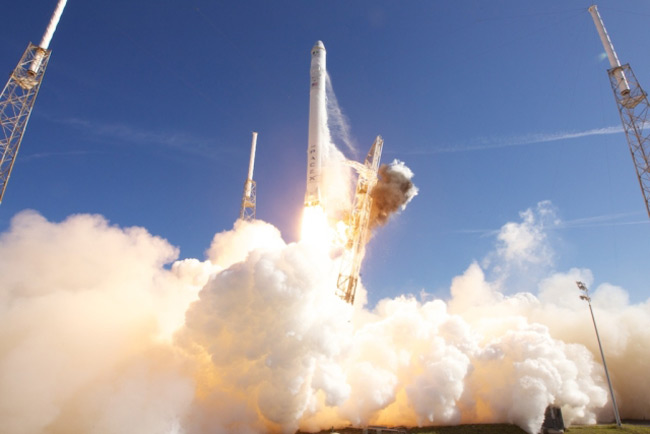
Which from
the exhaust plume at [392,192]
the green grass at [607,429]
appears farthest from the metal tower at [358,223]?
the green grass at [607,429]

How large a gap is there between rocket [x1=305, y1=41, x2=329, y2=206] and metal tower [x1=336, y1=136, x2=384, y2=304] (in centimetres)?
294

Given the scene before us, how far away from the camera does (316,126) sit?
89.4ft

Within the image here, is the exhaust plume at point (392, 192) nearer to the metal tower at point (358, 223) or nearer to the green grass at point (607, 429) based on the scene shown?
the metal tower at point (358, 223)

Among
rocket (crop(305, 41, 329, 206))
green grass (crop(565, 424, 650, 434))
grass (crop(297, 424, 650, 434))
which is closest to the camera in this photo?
grass (crop(297, 424, 650, 434))

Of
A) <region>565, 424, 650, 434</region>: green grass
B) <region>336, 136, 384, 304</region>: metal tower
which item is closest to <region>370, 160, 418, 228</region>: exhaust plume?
<region>336, 136, 384, 304</region>: metal tower

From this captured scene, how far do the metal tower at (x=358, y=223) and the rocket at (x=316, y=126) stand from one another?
116 inches

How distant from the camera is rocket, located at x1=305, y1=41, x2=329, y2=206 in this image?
26.3 metres

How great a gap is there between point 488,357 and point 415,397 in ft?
20.6

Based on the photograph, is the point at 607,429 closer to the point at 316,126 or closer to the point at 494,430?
the point at 494,430

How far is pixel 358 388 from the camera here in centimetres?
2269

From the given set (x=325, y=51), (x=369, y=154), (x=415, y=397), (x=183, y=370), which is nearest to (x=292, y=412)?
(x=183, y=370)

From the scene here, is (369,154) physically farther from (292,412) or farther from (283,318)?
(292,412)

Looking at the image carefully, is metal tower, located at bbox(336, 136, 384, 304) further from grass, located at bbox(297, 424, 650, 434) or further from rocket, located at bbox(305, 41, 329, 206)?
grass, located at bbox(297, 424, 650, 434)

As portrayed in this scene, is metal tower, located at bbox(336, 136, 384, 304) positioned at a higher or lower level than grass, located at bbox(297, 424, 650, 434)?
higher
